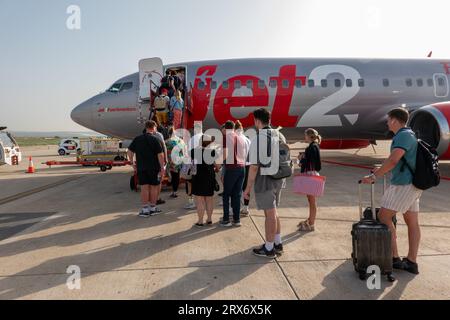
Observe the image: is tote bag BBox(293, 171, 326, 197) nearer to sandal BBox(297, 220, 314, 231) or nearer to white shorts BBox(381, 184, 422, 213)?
sandal BBox(297, 220, 314, 231)

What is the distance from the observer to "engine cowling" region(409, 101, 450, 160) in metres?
8.75

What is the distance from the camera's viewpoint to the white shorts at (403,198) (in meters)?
3.27

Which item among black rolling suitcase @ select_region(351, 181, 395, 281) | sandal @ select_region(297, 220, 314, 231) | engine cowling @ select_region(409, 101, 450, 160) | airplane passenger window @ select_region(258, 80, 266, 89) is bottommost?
sandal @ select_region(297, 220, 314, 231)

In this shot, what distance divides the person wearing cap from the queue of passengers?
1670mm

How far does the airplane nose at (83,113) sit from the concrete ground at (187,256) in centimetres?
487

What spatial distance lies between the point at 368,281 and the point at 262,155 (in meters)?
1.77

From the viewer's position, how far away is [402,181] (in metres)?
3.29

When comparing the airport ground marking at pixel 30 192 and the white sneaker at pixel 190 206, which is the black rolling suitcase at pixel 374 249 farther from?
the airport ground marking at pixel 30 192

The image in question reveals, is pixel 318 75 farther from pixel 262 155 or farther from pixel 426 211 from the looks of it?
pixel 262 155

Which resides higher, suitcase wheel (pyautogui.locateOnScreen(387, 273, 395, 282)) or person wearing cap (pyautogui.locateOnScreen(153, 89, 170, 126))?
person wearing cap (pyautogui.locateOnScreen(153, 89, 170, 126))

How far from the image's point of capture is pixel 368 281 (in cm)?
318

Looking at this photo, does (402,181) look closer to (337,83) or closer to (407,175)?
(407,175)

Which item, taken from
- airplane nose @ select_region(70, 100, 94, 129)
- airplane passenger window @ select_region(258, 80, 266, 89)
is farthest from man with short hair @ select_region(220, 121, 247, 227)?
airplane nose @ select_region(70, 100, 94, 129)
